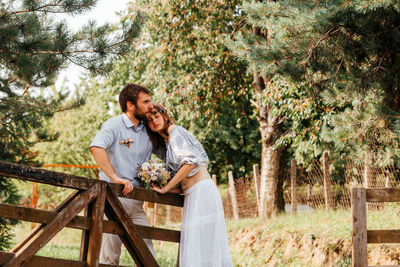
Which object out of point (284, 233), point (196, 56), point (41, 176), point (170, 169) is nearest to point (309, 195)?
point (284, 233)

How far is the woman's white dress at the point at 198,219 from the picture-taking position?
4.45m

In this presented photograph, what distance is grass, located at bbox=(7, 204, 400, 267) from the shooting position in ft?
28.7

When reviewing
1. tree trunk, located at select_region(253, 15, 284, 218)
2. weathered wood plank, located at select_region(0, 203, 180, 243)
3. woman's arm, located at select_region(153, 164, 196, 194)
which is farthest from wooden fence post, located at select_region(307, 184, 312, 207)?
woman's arm, located at select_region(153, 164, 196, 194)

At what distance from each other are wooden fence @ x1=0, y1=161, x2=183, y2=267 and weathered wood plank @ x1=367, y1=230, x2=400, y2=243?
2.23 metres

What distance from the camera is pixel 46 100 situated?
816 cm

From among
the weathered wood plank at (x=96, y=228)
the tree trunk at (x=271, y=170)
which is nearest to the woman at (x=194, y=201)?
the weathered wood plank at (x=96, y=228)

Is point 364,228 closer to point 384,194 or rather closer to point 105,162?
point 384,194

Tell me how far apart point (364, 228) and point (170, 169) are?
231 centimetres

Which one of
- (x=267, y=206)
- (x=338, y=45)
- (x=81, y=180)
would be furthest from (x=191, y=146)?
(x=267, y=206)

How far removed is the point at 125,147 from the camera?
4.64 m

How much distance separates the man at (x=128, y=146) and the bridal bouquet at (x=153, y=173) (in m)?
0.15

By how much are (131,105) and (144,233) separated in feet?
3.99

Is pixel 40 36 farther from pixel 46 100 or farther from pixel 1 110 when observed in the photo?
pixel 46 100

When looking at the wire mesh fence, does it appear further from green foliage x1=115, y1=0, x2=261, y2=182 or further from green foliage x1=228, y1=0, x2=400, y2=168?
green foliage x1=115, y1=0, x2=261, y2=182
